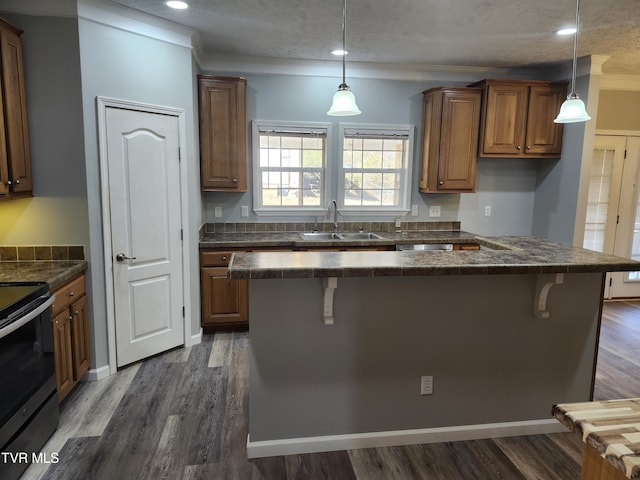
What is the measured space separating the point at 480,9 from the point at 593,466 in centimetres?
287

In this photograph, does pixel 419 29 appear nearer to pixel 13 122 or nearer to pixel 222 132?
pixel 222 132

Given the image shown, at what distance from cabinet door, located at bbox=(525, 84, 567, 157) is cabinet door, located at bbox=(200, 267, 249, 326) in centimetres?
322

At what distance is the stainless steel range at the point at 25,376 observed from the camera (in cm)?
187

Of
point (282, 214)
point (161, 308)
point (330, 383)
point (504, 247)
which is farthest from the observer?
point (282, 214)

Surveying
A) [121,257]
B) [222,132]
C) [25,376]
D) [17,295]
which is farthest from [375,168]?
[25,376]

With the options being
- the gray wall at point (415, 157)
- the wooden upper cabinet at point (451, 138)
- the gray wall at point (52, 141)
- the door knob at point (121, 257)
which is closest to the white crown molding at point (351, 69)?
the gray wall at point (415, 157)

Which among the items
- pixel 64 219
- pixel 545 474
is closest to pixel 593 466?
pixel 545 474

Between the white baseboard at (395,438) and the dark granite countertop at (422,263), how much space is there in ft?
3.22

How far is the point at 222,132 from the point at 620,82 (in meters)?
4.42

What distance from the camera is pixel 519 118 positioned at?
421 centimetres

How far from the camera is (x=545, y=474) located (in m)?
2.11

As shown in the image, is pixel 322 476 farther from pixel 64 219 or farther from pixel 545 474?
pixel 64 219

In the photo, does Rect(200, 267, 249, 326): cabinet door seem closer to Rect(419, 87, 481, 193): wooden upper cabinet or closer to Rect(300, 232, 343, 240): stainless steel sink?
Rect(300, 232, 343, 240): stainless steel sink

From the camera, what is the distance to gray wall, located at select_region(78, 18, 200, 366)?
277cm
